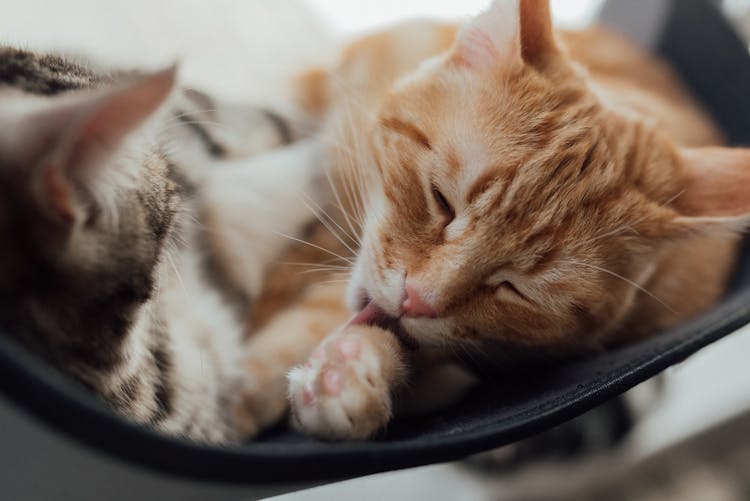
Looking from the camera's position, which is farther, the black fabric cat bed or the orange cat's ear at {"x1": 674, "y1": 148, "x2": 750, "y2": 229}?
the orange cat's ear at {"x1": 674, "y1": 148, "x2": 750, "y2": 229}

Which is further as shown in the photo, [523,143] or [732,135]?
[732,135]

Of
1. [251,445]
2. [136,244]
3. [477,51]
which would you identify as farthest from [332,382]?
[477,51]

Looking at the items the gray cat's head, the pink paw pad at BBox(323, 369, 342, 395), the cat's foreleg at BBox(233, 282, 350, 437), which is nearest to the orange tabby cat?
the pink paw pad at BBox(323, 369, 342, 395)

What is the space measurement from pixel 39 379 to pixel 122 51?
1027 millimetres

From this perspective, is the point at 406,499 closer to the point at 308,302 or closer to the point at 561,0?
the point at 308,302

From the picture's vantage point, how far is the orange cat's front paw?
2.39 ft

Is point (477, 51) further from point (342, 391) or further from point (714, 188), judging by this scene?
point (342, 391)

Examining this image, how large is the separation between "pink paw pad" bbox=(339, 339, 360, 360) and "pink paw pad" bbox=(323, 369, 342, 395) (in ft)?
0.09

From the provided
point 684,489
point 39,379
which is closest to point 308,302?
point 39,379

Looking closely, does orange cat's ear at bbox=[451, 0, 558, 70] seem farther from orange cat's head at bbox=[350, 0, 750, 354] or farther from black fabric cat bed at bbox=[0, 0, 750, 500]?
black fabric cat bed at bbox=[0, 0, 750, 500]

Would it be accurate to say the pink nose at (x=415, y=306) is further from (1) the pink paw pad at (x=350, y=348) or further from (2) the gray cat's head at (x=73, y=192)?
(2) the gray cat's head at (x=73, y=192)

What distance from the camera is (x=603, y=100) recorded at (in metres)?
1.02

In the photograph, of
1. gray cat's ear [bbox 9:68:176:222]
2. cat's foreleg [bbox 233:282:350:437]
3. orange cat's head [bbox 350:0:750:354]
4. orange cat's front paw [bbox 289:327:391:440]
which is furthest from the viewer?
cat's foreleg [bbox 233:282:350:437]

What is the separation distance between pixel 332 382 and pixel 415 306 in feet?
0.49
